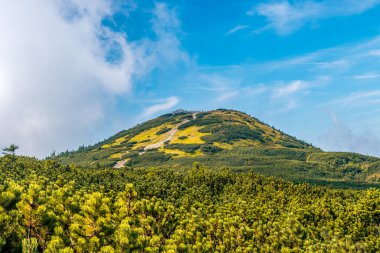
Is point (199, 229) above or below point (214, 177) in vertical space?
below

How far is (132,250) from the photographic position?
59.6 feet

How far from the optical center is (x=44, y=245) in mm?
17391

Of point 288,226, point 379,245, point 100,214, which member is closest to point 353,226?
point 379,245

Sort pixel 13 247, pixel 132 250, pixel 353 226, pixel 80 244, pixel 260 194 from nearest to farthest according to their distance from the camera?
pixel 13 247, pixel 80 244, pixel 132 250, pixel 353 226, pixel 260 194

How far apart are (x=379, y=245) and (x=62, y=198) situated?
5662 cm

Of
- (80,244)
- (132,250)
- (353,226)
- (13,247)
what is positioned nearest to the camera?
(13,247)

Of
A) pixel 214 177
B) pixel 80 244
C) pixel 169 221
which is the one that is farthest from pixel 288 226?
pixel 214 177

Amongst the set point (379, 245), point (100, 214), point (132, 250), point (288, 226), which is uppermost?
point (100, 214)

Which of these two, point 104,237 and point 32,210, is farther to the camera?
point 104,237

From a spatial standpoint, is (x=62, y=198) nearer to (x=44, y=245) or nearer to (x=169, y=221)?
(x=44, y=245)

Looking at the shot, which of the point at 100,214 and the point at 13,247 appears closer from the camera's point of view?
the point at 13,247

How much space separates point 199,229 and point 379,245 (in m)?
36.1

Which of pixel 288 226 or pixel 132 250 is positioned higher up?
pixel 132 250

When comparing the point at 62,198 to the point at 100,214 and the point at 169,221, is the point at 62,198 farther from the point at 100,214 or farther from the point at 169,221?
the point at 169,221
